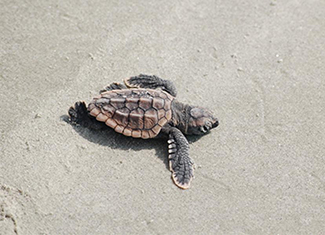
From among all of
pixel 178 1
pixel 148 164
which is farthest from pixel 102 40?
pixel 148 164

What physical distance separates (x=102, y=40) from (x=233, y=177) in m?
2.28

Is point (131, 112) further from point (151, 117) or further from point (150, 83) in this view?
point (150, 83)

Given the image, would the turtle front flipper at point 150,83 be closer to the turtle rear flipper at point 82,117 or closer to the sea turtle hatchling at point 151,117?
the sea turtle hatchling at point 151,117

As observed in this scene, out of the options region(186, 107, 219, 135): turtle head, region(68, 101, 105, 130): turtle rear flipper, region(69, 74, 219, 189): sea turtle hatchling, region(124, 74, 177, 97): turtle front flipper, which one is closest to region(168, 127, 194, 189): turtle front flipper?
region(69, 74, 219, 189): sea turtle hatchling

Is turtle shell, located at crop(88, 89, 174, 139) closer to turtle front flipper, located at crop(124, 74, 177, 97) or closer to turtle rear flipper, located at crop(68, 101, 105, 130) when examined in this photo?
turtle rear flipper, located at crop(68, 101, 105, 130)

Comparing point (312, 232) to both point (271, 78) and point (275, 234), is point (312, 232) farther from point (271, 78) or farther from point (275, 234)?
point (271, 78)

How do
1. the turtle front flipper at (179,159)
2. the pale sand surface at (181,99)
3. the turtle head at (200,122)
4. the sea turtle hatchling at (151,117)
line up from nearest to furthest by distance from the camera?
the pale sand surface at (181,99) → the turtle front flipper at (179,159) → the sea turtle hatchling at (151,117) → the turtle head at (200,122)

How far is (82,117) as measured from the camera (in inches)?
169

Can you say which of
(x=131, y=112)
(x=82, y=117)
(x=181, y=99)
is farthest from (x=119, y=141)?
(x=181, y=99)

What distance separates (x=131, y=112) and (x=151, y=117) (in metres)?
0.20

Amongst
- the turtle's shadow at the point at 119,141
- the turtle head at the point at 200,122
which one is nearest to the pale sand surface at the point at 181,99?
the turtle's shadow at the point at 119,141

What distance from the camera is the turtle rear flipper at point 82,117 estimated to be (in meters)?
4.29

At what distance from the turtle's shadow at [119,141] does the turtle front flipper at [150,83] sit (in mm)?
576

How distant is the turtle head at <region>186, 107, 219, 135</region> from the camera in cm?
441
